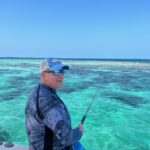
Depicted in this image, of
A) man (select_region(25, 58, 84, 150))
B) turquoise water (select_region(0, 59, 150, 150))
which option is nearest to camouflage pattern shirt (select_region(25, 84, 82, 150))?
man (select_region(25, 58, 84, 150))

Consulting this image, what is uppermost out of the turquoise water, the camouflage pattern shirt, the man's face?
the man's face

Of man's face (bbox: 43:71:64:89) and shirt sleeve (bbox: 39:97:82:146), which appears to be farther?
man's face (bbox: 43:71:64:89)

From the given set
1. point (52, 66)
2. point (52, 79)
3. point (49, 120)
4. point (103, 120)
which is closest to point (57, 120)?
point (49, 120)

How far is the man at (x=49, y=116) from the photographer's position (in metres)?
2.07

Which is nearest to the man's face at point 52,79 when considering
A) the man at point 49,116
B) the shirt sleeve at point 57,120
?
the man at point 49,116

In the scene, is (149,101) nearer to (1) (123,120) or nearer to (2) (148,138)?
(1) (123,120)

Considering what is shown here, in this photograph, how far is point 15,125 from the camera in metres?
→ 7.21

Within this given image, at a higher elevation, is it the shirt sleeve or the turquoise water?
the shirt sleeve

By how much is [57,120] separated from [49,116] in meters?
0.07

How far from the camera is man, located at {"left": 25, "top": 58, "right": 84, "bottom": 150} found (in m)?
2.07

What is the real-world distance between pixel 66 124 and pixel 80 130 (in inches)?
14.5

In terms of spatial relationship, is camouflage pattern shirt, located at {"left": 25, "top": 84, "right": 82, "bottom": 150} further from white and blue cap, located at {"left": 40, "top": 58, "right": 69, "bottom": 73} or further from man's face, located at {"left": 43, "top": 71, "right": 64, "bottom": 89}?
white and blue cap, located at {"left": 40, "top": 58, "right": 69, "bottom": 73}

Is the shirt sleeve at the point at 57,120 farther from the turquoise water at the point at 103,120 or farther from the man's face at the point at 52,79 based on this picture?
the turquoise water at the point at 103,120

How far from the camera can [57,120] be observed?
204 cm
